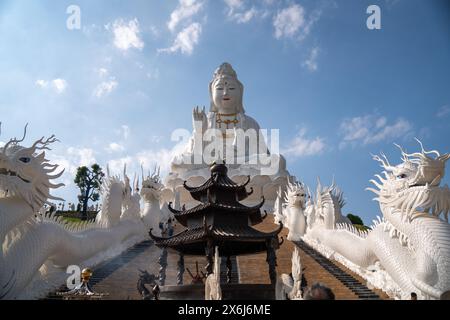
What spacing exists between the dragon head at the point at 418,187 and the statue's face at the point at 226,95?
27.4 m

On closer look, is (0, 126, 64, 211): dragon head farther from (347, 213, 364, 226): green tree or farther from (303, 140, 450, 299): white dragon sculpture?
(347, 213, 364, 226): green tree

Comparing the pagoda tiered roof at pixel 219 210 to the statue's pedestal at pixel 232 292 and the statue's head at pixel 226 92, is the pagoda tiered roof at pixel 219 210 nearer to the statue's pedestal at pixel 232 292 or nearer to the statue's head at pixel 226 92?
the statue's pedestal at pixel 232 292

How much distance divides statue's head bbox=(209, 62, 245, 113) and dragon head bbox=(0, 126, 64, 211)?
27503mm

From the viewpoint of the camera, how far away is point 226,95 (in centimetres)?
3644

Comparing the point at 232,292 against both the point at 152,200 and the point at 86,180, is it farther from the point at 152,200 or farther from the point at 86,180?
the point at 86,180

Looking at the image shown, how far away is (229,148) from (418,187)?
25.0 meters

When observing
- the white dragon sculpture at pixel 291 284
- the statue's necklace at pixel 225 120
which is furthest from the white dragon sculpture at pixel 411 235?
the statue's necklace at pixel 225 120

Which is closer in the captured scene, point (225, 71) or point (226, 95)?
point (226, 95)

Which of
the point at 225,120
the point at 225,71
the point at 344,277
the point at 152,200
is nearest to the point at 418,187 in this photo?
the point at 344,277

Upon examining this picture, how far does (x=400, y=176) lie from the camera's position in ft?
32.7

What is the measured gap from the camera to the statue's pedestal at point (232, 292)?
8.01 m

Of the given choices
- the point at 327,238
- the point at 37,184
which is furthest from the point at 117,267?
the point at 327,238

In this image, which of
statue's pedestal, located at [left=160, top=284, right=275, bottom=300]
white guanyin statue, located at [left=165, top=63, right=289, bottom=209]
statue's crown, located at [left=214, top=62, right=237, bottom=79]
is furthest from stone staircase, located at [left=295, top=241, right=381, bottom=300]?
statue's crown, located at [left=214, top=62, right=237, bottom=79]
